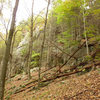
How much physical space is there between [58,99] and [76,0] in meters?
8.88

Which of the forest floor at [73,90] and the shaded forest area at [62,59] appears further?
the shaded forest area at [62,59]

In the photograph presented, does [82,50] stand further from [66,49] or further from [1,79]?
[1,79]

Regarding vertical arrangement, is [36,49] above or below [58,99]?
above

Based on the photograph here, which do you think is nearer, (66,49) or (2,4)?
(2,4)

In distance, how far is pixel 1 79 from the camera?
13.5 ft

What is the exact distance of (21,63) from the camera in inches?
744

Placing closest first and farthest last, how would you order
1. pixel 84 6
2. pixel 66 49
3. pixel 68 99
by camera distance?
→ pixel 68 99 → pixel 84 6 → pixel 66 49

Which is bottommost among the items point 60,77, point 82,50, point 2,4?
point 60,77

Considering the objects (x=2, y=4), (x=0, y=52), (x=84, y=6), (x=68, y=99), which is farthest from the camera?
(x=0, y=52)

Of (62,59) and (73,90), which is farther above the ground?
(62,59)

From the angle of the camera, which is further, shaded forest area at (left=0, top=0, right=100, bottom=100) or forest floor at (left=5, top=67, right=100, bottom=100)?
shaded forest area at (left=0, top=0, right=100, bottom=100)

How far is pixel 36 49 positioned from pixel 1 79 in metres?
15.3

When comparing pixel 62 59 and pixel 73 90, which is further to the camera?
pixel 62 59

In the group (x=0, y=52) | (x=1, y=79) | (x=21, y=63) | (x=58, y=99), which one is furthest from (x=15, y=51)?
(x=58, y=99)
